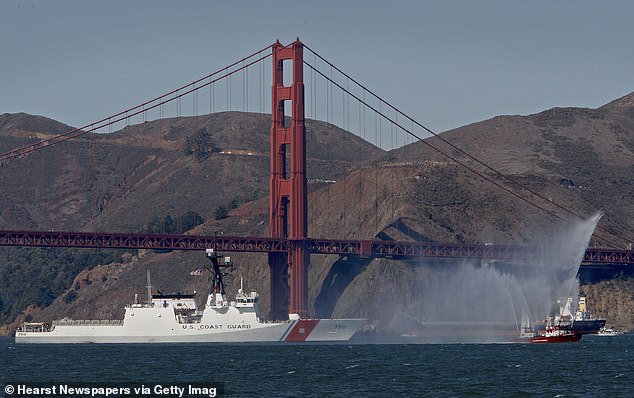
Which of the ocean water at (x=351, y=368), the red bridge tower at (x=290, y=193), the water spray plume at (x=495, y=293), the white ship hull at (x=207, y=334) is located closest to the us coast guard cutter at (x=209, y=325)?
the white ship hull at (x=207, y=334)

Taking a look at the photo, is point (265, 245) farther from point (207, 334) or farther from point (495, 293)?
point (495, 293)

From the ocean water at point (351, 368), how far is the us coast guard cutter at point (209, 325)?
4.57 meters

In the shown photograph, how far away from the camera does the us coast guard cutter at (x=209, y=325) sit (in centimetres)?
11244

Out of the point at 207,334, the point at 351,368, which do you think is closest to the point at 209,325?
the point at 207,334

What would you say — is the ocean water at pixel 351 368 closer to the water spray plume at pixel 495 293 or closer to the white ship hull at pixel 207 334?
the white ship hull at pixel 207 334

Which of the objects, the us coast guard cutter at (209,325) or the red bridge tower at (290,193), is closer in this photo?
the us coast guard cutter at (209,325)

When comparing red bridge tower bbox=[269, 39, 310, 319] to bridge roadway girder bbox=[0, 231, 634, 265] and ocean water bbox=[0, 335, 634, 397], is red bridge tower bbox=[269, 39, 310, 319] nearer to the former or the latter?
bridge roadway girder bbox=[0, 231, 634, 265]

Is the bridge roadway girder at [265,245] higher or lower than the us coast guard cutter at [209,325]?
higher

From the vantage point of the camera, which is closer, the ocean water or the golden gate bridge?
the ocean water

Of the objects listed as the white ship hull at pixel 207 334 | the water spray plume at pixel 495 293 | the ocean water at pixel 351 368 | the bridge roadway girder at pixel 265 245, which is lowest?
the ocean water at pixel 351 368

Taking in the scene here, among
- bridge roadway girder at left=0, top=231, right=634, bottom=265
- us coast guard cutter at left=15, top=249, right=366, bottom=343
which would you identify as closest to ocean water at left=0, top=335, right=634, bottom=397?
us coast guard cutter at left=15, top=249, right=366, bottom=343

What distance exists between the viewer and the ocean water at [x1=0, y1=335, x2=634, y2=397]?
2454 inches

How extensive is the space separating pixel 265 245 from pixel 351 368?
179ft

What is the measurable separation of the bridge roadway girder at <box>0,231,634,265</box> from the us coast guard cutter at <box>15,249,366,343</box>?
436 inches
